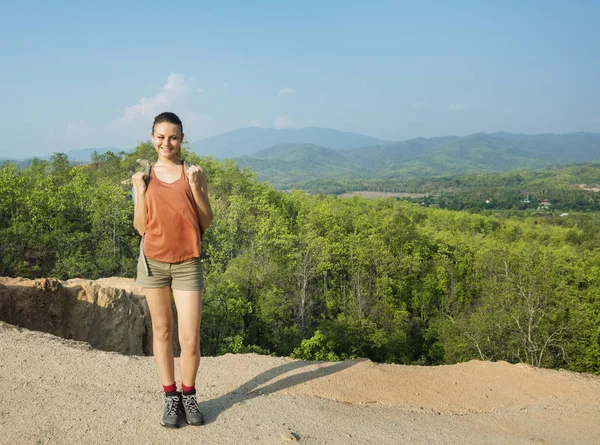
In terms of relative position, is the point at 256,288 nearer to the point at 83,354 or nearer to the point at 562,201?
the point at 83,354

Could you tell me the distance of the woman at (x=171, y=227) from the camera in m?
5.32

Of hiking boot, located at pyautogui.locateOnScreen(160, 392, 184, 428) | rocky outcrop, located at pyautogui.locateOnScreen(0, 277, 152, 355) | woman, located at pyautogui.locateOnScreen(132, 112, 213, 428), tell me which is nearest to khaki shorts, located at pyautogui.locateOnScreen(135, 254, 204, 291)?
woman, located at pyautogui.locateOnScreen(132, 112, 213, 428)

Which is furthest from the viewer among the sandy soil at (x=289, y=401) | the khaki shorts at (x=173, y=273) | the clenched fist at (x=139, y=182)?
the sandy soil at (x=289, y=401)

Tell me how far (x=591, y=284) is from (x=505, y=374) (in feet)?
111

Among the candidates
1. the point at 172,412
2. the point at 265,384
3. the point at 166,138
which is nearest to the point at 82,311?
the point at 265,384

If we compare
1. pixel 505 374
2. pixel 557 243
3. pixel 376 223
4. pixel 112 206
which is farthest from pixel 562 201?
pixel 505 374

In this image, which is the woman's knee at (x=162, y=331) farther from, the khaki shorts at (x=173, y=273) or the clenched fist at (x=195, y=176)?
the clenched fist at (x=195, y=176)

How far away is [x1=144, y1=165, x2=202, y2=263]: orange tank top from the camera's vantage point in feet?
17.4

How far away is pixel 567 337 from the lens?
1075 inches

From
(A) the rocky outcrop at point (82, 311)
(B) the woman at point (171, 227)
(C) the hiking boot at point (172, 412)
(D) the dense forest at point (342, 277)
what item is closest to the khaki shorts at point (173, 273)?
(B) the woman at point (171, 227)

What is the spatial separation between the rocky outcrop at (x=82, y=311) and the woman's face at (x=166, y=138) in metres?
9.32

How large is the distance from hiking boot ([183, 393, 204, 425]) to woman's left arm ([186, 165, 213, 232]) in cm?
218

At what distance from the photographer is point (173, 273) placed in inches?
218

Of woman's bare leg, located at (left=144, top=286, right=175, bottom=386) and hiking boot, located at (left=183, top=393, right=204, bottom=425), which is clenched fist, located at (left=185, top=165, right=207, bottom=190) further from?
hiking boot, located at (left=183, top=393, right=204, bottom=425)
